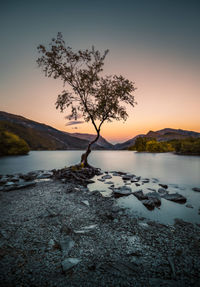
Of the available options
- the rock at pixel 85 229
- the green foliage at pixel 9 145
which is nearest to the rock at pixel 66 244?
the rock at pixel 85 229

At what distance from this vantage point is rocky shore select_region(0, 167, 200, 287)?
2.93 m

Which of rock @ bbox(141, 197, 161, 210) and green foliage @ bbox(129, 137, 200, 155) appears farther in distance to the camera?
green foliage @ bbox(129, 137, 200, 155)

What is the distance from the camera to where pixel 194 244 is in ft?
13.5

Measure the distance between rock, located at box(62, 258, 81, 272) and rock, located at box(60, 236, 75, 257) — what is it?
11.6 inches

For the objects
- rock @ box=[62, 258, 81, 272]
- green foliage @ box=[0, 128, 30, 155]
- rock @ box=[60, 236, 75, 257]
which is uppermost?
green foliage @ box=[0, 128, 30, 155]

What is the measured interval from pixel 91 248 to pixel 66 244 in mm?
862

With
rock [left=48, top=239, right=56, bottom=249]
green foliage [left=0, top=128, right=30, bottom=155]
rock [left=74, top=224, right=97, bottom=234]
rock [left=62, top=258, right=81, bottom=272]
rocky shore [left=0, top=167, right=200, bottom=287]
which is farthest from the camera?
green foliage [left=0, top=128, right=30, bottom=155]

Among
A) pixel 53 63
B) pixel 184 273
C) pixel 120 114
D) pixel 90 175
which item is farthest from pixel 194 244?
pixel 53 63

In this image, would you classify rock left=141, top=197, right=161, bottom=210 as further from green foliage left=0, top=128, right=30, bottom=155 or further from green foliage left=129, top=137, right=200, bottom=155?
green foliage left=129, top=137, right=200, bottom=155

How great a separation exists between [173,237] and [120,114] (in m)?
14.9

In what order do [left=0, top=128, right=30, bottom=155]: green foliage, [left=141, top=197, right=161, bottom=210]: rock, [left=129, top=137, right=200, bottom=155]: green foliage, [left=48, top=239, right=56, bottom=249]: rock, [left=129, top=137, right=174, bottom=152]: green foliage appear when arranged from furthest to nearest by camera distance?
1. [left=129, top=137, right=174, bottom=152]: green foliage
2. [left=129, top=137, right=200, bottom=155]: green foliage
3. [left=0, top=128, right=30, bottom=155]: green foliage
4. [left=141, top=197, right=161, bottom=210]: rock
5. [left=48, top=239, right=56, bottom=249]: rock

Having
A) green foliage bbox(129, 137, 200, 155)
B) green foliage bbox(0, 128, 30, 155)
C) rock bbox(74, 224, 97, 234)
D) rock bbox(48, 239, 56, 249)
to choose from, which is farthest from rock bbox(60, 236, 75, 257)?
green foliage bbox(129, 137, 200, 155)

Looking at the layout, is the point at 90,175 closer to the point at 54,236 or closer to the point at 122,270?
the point at 54,236

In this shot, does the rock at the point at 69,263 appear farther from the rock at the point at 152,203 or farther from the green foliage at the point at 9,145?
the green foliage at the point at 9,145
